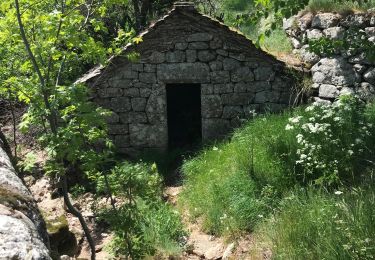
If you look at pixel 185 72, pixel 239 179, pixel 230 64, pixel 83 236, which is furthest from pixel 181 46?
pixel 83 236

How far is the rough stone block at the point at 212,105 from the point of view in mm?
8539

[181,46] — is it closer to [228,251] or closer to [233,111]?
[233,111]

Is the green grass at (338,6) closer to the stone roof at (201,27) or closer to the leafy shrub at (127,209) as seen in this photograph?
the stone roof at (201,27)

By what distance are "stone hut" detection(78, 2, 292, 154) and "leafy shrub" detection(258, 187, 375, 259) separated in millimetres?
3552

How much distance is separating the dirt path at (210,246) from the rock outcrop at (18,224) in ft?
10.6

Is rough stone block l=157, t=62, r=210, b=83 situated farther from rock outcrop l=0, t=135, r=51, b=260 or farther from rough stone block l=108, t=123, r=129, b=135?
rock outcrop l=0, t=135, r=51, b=260

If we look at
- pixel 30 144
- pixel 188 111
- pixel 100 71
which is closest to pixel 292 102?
pixel 188 111

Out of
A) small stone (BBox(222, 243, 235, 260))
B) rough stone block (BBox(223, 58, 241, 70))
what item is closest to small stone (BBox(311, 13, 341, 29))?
rough stone block (BBox(223, 58, 241, 70))

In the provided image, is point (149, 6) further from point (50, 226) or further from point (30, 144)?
point (50, 226)

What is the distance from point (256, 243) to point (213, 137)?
148 inches

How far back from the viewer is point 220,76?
333 inches

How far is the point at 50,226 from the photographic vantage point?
6.17 metres

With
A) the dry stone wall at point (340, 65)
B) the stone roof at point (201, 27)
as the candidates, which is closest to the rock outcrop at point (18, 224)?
the stone roof at point (201, 27)

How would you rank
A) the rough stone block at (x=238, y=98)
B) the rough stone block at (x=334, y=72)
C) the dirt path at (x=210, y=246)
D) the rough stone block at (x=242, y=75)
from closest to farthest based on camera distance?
the dirt path at (x=210, y=246)
the rough stone block at (x=334, y=72)
the rough stone block at (x=242, y=75)
the rough stone block at (x=238, y=98)
